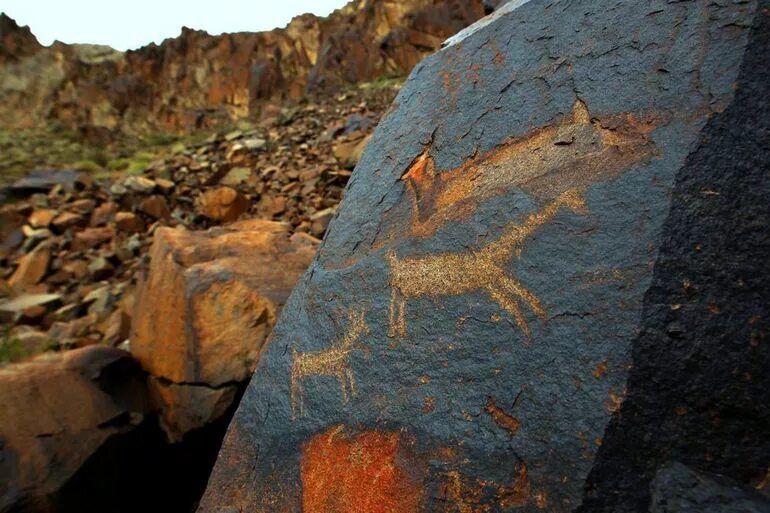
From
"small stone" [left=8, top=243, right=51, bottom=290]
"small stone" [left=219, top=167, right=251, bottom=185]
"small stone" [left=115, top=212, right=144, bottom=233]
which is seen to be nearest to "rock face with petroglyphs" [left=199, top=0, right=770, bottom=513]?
"small stone" [left=8, top=243, right=51, bottom=290]

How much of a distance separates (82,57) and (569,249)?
60.3 feet

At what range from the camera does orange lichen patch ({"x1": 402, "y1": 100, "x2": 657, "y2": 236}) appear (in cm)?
123

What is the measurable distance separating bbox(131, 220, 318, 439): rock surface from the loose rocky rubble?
85 cm

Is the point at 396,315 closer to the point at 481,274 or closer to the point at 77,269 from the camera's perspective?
the point at 481,274

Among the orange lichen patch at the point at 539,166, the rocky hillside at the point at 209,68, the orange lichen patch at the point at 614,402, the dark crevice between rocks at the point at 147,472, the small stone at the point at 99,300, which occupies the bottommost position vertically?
the dark crevice between rocks at the point at 147,472

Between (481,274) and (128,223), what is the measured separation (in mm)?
4952

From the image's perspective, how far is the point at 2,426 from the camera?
186 cm

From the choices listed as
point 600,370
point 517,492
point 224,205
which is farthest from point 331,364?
point 224,205

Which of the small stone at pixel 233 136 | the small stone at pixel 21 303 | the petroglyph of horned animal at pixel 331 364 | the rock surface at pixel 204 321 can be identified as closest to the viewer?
the petroglyph of horned animal at pixel 331 364

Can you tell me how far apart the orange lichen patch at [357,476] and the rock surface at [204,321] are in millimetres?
951

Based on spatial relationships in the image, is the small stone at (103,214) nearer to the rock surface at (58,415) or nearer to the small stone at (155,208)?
the small stone at (155,208)

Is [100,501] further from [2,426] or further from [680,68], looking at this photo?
[680,68]

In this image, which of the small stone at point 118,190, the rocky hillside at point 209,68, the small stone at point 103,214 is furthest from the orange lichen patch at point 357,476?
the rocky hillside at point 209,68

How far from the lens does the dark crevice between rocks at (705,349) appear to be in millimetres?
882
